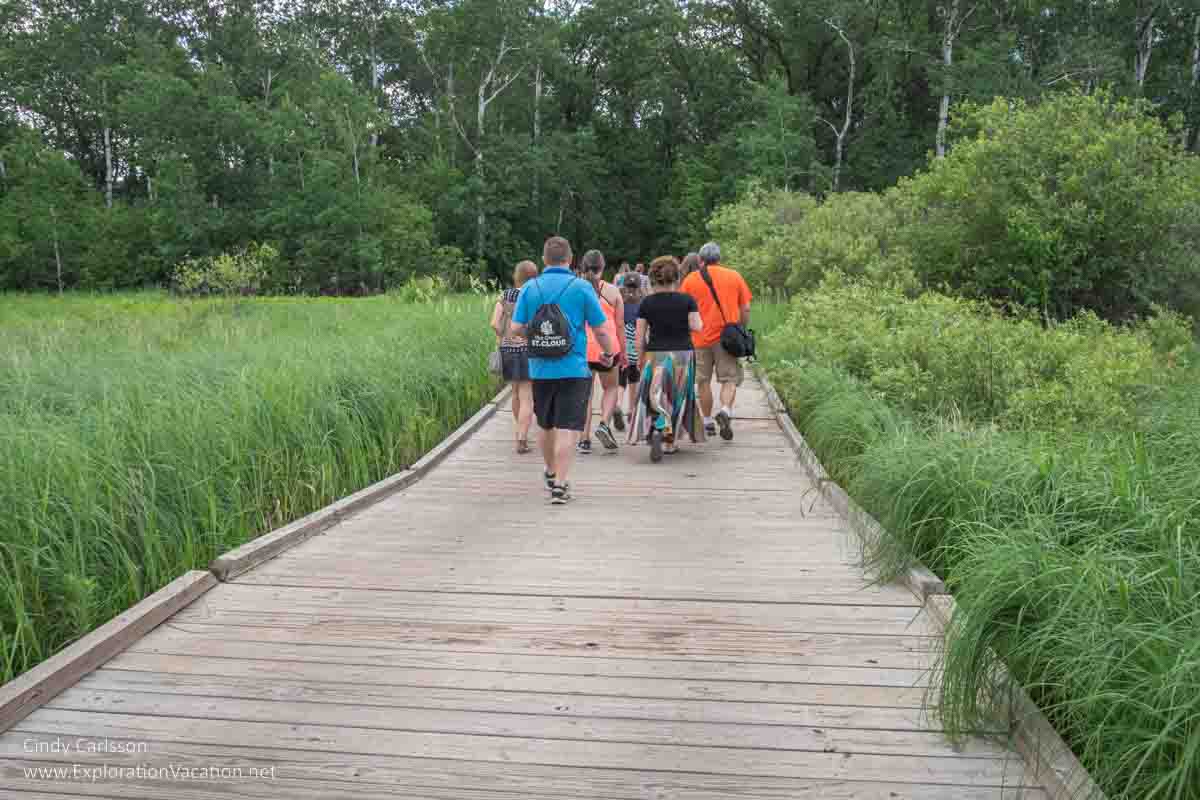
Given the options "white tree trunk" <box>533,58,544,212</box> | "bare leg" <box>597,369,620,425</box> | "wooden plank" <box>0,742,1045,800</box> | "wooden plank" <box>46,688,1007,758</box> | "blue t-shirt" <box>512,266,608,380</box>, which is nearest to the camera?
"wooden plank" <box>0,742,1045,800</box>

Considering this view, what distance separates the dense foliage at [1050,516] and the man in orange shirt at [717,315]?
3.28 ft

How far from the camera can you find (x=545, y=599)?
16.2 feet

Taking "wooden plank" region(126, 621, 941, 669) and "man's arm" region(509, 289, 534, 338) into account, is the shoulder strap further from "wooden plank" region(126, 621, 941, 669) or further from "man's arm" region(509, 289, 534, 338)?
"wooden plank" region(126, 621, 941, 669)

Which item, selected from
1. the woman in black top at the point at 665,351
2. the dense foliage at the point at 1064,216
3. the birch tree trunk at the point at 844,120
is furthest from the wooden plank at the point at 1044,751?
the birch tree trunk at the point at 844,120

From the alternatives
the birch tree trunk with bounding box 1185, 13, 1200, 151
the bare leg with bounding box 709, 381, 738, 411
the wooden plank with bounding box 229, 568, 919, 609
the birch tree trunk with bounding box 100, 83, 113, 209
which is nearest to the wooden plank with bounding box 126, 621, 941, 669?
the wooden plank with bounding box 229, 568, 919, 609

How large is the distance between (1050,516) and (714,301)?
17.9ft

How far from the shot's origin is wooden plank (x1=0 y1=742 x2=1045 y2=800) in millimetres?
3012

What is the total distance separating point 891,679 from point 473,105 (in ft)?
159

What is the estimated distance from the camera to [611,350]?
23.4ft

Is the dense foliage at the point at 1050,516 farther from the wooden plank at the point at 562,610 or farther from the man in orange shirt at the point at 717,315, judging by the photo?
the man in orange shirt at the point at 717,315

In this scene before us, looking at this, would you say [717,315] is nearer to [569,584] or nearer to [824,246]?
[569,584]

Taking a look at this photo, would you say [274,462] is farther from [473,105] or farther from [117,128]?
[117,128]

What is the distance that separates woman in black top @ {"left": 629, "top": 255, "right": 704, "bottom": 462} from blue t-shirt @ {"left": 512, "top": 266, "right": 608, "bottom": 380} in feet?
5.03

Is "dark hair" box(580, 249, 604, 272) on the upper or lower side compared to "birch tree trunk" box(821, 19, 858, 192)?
lower
